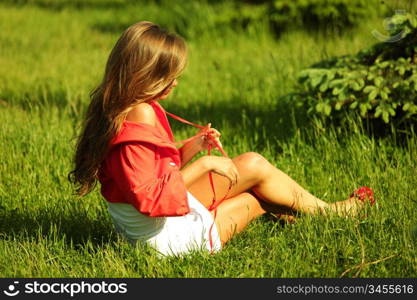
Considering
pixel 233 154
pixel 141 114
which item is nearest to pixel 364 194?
pixel 233 154

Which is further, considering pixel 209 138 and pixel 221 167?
pixel 209 138

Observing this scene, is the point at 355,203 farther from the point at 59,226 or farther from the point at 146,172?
the point at 59,226

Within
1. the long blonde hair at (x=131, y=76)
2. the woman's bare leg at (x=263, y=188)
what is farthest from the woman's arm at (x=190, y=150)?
the long blonde hair at (x=131, y=76)

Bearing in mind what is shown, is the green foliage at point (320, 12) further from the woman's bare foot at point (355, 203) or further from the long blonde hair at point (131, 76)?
the long blonde hair at point (131, 76)

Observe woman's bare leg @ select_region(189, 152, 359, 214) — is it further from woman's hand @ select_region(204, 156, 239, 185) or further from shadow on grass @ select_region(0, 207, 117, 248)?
shadow on grass @ select_region(0, 207, 117, 248)

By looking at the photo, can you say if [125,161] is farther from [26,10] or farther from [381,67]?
[26,10]

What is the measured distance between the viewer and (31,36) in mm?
9516

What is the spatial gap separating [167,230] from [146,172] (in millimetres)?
391

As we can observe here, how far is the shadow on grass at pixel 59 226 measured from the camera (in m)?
3.60

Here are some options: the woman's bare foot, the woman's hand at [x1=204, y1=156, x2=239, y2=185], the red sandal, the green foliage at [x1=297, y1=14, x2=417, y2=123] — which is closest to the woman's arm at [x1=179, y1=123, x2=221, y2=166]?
the woman's hand at [x1=204, y1=156, x2=239, y2=185]

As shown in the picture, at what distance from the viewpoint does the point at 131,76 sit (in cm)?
305

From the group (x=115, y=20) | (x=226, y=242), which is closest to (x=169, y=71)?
(x=226, y=242)

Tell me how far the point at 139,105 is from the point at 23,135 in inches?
→ 80.5

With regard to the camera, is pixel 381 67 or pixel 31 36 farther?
pixel 31 36
